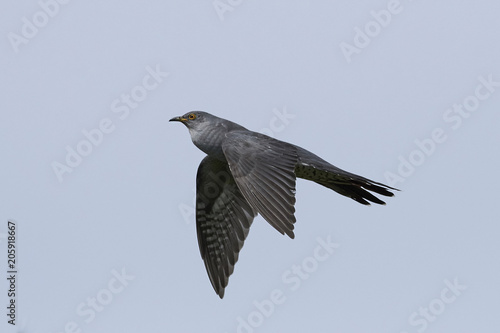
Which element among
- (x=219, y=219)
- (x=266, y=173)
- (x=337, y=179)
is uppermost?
(x=337, y=179)

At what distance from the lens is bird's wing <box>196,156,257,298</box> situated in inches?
483

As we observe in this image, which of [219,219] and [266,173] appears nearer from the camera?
[266,173]

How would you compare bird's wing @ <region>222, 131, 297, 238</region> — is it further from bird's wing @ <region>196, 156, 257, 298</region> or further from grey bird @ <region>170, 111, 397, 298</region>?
bird's wing @ <region>196, 156, 257, 298</region>

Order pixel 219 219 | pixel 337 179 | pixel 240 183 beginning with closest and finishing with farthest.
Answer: pixel 240 183, pixel 337 179, pixel 219 219

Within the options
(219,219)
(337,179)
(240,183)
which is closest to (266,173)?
(240,183)

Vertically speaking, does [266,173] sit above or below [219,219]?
above

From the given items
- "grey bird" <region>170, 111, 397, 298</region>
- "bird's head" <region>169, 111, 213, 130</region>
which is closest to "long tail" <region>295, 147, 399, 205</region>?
"grey bird" <region>170, 111, 397, 298</region>

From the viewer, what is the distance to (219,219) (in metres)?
12.6

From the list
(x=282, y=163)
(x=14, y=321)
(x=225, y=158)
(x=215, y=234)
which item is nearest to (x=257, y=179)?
(x=282, y=163)

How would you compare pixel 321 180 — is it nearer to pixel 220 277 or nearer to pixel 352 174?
pixel 352 174

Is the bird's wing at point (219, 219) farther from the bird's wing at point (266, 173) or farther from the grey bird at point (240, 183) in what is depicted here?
the bird's wing at point (266, 173)

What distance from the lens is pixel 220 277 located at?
12.2 metres

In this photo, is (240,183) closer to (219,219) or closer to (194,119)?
(194,119)

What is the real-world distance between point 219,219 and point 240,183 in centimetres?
281
